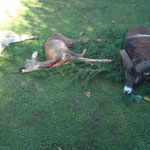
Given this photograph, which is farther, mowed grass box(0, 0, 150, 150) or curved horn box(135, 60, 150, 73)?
curved horn box(135, 60, 150, 73)

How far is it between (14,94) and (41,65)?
1052 millimetres

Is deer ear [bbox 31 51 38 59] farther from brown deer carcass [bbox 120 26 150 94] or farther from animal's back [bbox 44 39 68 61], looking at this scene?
brown deer carcass [bbox 120 26 150 94]

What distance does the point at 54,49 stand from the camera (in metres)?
5.83

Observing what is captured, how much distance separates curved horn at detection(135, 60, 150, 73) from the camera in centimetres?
425

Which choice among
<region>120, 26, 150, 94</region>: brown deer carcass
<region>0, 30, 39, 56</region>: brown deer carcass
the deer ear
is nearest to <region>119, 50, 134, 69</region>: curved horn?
<region>120, 26, 150, 94</region>: brown deer carcass

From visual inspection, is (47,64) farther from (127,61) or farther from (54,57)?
(127,61)

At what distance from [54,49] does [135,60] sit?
2180 millimetres

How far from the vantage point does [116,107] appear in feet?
14.0

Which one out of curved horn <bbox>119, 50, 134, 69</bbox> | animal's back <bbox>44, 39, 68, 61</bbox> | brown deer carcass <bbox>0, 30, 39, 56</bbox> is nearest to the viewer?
curved horn <bbox>119, 50, 134, 69</bbox>

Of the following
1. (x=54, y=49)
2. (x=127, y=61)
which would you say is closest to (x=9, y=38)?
(x=54, y=49)

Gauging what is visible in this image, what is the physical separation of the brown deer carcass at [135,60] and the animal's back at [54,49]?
163cm

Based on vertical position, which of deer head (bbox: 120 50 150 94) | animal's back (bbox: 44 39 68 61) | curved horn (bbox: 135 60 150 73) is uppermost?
curved horn (bbox: 135 60 150 73)

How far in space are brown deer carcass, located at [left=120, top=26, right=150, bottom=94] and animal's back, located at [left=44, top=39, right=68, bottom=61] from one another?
1.63 meters

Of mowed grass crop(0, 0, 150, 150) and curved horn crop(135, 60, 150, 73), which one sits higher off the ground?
curved horn crop(135, 60, 150, 73)
